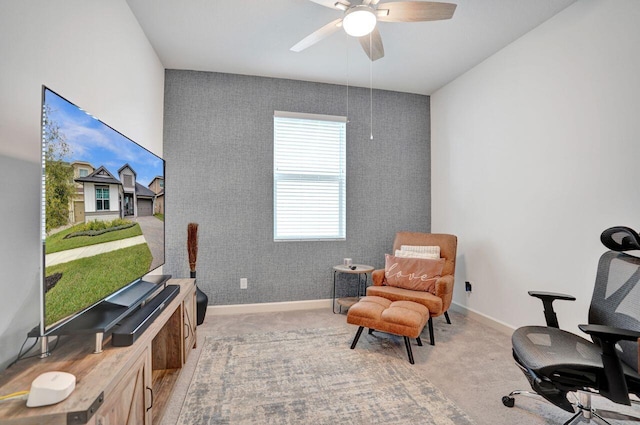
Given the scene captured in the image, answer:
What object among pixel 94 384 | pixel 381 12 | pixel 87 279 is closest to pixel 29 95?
pixel 87 279

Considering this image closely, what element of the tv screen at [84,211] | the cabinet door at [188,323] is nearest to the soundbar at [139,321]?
the tv screen at [84,211]

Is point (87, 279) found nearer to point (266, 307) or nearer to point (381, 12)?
point (381, 12)

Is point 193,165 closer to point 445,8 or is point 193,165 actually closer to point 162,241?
point 162,241

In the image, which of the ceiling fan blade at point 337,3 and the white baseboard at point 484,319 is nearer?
the ceiling fan blade at point 337,3

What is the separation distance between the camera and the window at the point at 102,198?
139 cm

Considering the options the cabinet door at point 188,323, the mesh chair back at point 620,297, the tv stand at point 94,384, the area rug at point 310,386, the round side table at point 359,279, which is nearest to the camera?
the tv stand at point 94,384

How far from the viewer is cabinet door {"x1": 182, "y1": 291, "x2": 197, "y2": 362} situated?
2.24m

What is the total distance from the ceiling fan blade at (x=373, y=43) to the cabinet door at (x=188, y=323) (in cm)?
239

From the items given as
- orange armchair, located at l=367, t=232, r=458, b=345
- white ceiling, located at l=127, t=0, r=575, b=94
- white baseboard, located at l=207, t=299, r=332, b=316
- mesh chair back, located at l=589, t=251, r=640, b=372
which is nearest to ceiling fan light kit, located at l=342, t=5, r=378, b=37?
white ceiling, located at l=127, t=0, r=575, b=94

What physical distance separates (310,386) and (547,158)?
8.59 feet

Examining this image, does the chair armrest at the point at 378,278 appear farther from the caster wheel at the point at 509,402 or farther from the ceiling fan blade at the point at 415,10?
the ceiling fan blade at the point at 415,10

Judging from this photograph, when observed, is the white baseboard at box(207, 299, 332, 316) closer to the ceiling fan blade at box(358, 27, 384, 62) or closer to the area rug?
the area rug

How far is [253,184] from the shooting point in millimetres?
3561

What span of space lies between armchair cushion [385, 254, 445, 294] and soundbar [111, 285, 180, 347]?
1.99 metres
